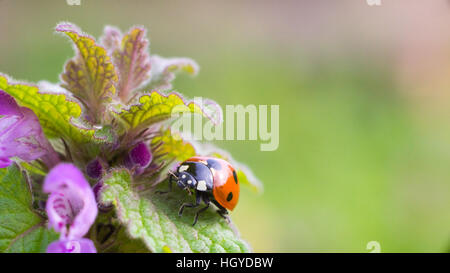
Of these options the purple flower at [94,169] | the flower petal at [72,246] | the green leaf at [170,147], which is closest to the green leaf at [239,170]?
the green leaf at [170,147]

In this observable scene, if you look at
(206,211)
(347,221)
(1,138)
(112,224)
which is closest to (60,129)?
(1,138)

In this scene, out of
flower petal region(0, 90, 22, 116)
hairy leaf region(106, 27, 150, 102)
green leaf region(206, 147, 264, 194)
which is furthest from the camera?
green leaf region(206, 147, 264, 194)

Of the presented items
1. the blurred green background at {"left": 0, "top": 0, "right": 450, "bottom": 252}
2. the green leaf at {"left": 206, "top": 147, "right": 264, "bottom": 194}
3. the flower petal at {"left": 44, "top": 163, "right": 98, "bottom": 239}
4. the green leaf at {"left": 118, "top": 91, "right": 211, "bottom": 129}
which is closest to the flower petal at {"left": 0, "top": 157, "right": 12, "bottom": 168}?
the flower petal at {"left": 44, "top": 163, "right": 98, "bottom": 239}

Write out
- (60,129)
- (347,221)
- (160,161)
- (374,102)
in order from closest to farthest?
(60,129)
(160,161)
(347,221)
(374,102)

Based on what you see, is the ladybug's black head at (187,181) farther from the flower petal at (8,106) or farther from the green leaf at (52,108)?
the flower petal at (8,106)

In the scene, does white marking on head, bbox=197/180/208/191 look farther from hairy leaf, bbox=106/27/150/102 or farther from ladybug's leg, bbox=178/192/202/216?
hairy leaf, bbox=106/27/150/102
